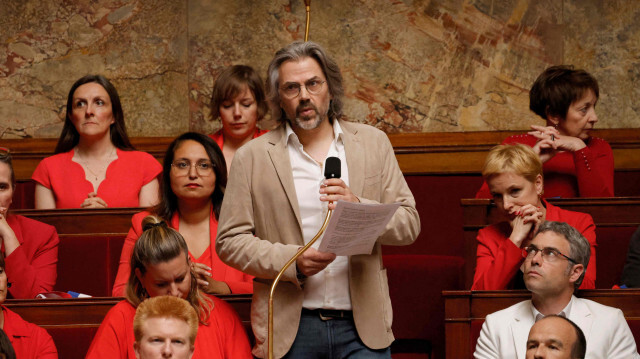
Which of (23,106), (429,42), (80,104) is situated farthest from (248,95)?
(23,106)

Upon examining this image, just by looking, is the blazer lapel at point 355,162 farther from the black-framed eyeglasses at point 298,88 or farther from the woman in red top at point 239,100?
the woman in red top at point 239,100

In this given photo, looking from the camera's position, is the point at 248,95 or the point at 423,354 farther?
the point at 248,95

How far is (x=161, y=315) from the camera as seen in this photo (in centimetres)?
229

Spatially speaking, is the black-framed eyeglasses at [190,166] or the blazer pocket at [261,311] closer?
the blazer pocket at [261,311]

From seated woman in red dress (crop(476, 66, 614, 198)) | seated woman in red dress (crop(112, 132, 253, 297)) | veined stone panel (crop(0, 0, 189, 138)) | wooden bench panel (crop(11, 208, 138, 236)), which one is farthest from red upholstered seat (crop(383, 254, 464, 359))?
veined stone panel (crop(0, 0, 189, 138))

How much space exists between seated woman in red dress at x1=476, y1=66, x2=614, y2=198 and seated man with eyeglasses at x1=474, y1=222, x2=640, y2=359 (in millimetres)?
728

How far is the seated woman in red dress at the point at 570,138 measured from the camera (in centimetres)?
332

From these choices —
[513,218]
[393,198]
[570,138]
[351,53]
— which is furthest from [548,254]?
[351,53]

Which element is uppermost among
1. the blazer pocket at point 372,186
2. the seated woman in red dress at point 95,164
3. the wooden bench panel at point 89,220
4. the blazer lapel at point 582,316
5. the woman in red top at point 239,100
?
the woman in red top at point 239,100

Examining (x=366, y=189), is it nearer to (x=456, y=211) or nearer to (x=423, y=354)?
(x=423, y=354)

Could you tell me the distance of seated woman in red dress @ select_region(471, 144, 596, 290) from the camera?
9.11 ft

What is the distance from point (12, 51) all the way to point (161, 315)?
9.42 ft

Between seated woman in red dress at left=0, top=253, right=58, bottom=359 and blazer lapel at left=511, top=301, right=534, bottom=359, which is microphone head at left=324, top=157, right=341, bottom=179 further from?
seated woman in red dress at left=0, top=253, right=58, bottom=359

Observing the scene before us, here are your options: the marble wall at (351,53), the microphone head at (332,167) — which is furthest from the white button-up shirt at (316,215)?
the marble wall at (351,53)
